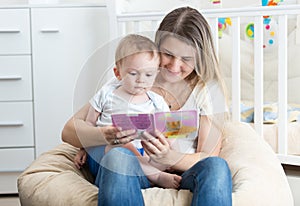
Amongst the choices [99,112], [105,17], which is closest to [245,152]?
[99,112]

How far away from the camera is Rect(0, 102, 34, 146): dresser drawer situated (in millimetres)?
2854

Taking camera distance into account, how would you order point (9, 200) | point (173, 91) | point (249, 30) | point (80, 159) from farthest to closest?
point (249, 30) < point (9, 200) < point (80, 159) < point (173, 91)

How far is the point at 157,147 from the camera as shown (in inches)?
60.8

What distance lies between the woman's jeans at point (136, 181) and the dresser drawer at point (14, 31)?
4.44ft

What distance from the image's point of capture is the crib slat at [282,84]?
227 cm

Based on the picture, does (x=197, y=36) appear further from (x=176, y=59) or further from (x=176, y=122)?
(x=176, y=122)

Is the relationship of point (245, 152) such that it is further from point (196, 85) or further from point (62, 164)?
point (62, 164)

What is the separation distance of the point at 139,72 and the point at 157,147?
196 mm

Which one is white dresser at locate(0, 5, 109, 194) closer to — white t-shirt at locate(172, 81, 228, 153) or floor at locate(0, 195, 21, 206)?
floor at locate(0, 195, 21, 206)

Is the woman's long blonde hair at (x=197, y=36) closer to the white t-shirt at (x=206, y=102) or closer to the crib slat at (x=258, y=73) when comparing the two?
the white t-shirt at (x=206, y=102)

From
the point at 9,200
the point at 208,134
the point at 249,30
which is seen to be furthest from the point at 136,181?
the point at 249,30

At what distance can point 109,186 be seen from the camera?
150 centimetres

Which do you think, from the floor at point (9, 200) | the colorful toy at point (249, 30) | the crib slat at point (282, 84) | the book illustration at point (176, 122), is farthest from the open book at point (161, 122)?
the colorful toy at point (249, 30)

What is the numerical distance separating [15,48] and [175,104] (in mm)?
1433
